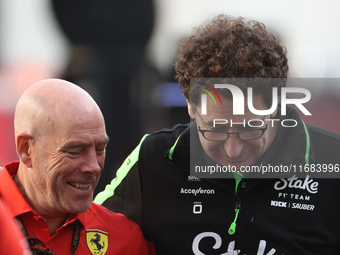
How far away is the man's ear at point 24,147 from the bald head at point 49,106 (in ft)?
0.09

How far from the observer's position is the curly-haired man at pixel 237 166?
1888mm

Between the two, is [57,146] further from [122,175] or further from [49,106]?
[122,175]

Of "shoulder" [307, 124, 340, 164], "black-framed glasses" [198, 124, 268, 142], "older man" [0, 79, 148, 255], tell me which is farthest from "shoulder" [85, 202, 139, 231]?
"shoulder" [307, 124, 340, 164]

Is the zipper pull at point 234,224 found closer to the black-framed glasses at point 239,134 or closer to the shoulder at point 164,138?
the black-framed glasses at point 239,134

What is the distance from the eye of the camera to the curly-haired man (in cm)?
189

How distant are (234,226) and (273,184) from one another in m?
0.29

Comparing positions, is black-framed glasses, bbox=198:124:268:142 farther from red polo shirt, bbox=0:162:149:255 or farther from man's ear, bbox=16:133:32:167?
man's ear, bbox=16:133:32:167

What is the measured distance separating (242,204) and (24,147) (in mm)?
1071

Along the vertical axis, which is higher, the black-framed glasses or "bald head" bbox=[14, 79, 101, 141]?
"bald head" bbox=[14, 79, 101, 141]

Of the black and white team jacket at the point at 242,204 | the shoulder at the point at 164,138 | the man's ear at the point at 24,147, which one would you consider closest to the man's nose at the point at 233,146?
the black and white team jacket at the point at 242,204

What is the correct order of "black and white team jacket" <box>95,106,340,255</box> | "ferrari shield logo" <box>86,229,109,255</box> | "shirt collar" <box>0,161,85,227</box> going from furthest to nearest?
"black and white team jacket" <box>95,106,340,255</box>, "ferrari shield logo" <box>86,229,109,255</box>, "shirt collar" <box>0,161,85,227</box>

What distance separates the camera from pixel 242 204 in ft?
6.40

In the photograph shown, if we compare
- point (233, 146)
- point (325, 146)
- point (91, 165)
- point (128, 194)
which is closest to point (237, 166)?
point (233, 146)

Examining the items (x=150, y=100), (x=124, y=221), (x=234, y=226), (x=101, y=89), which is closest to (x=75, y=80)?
(x=101, y=89)
